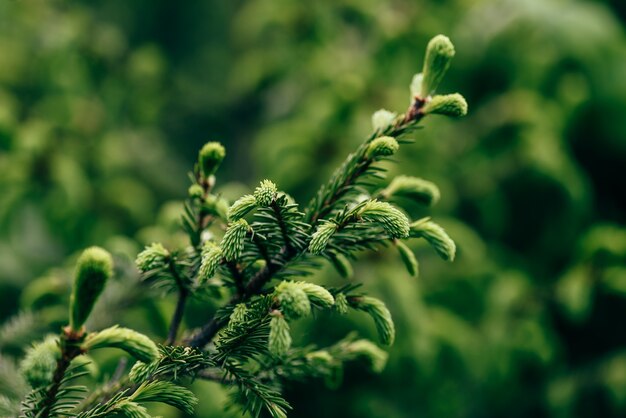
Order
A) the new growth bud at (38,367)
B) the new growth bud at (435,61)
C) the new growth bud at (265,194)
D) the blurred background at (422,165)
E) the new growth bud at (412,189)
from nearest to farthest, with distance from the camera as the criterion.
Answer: the new growth bud at (38,367)
the new growth bud at (265,194)
the new growth bud at (435,61)
the new growth bud at (412,189)
the blurred background at (422,165)

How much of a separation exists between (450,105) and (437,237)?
0.23 metres

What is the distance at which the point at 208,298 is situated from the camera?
1.21 meters

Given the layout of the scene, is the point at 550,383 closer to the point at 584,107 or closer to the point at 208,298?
the point at 584,107

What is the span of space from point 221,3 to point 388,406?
110 inches

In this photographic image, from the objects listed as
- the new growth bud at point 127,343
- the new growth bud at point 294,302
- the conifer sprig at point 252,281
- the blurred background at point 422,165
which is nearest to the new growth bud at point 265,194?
the conifer sprig at point 252,281

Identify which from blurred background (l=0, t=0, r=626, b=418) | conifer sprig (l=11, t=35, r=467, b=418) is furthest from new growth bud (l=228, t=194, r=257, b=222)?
blurred background (l=0, t=0, r=626, b=418)

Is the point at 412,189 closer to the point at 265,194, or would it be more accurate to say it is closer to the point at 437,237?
the point at 437,237

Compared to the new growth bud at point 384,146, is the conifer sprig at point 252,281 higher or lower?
lower

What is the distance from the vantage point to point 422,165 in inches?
103

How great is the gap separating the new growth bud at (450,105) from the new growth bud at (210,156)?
15.0 inches

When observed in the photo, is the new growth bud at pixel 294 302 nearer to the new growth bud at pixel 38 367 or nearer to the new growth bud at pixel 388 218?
the new growth bud at pixel 388 218

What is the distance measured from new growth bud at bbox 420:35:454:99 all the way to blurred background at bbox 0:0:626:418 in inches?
49.3

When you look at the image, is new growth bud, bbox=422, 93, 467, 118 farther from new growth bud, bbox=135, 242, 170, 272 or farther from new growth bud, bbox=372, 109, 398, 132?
new growth bud, bbox=135, 242, 170, 272

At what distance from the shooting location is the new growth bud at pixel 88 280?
78 centimetres
